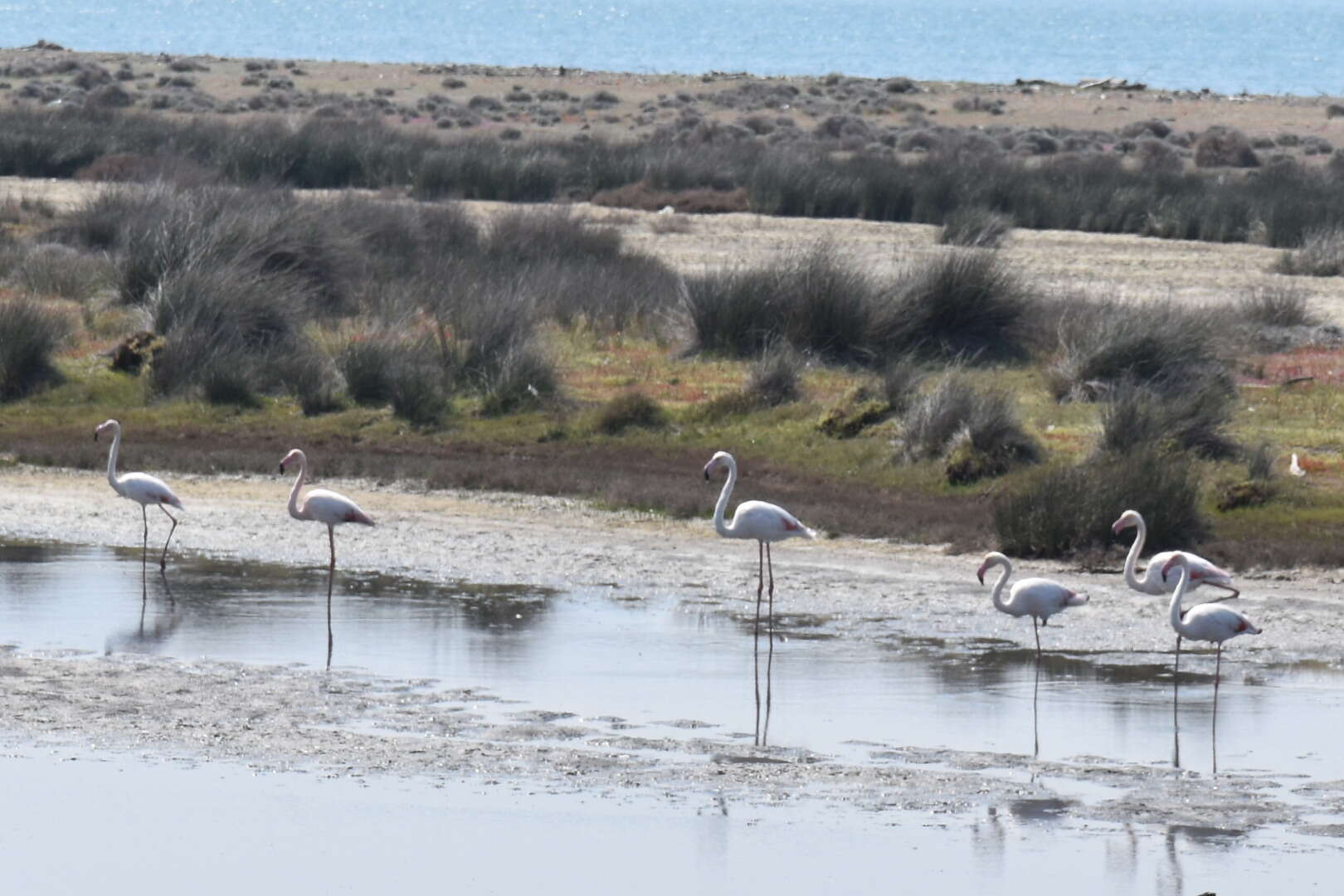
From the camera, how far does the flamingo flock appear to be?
12.9 metres

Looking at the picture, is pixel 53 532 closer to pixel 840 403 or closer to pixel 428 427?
pixel 428 427

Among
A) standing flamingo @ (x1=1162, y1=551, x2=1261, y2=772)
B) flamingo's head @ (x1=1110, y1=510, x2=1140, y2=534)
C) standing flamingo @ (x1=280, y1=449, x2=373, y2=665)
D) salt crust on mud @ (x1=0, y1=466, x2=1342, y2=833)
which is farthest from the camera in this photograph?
standing flamingo @ (x1=280, y1=449, x2=373, y2=665)

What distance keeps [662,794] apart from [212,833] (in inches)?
89.4

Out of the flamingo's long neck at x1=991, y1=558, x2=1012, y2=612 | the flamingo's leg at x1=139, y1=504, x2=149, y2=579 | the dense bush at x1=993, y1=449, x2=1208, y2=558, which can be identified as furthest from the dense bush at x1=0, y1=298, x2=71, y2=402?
the flamingo's long neck at x1=991, y1=558, x2=1012, y2=612

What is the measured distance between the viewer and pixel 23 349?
23359 millimetres

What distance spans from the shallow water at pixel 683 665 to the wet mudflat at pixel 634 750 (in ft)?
0.11

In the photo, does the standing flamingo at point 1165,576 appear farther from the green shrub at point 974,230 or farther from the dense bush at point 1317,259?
the green shrub at point 974,230

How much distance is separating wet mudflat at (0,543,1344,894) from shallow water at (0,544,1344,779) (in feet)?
0.11

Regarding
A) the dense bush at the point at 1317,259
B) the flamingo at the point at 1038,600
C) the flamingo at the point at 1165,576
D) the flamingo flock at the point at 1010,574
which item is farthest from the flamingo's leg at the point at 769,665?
the dense bush at the point at 1317,259

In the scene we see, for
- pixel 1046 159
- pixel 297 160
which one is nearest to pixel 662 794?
pixel 297 160

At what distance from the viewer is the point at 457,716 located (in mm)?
11961

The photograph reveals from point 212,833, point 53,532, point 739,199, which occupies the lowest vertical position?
point 212,833

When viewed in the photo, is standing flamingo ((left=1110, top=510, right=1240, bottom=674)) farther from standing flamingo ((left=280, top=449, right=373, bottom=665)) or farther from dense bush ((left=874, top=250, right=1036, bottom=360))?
dense bush ((left=874, top=250, right=1036, bottom=360))

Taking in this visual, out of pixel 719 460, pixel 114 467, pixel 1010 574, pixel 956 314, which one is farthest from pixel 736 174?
pixel 1010 574
